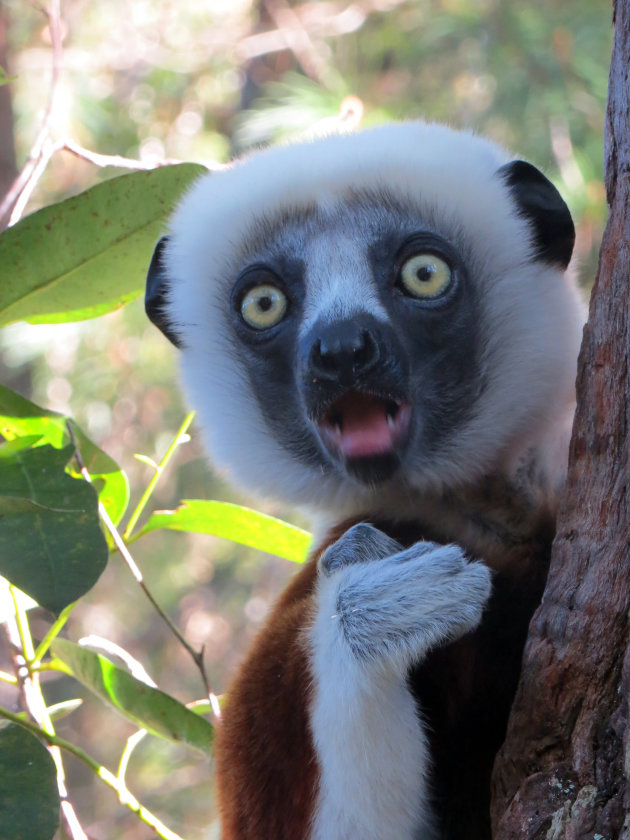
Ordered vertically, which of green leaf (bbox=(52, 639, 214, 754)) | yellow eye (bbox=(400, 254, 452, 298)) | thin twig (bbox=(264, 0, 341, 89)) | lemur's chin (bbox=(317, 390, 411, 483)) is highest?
thin twig (bbox=(264, 0, 341, 89))

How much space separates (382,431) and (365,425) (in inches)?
1.8

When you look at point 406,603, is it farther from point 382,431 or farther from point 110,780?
→ point 110,780

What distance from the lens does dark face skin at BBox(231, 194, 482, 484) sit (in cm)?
224

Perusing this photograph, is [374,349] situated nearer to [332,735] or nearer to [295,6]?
[332,735]

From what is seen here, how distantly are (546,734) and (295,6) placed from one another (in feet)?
32.6

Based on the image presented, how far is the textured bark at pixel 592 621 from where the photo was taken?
1.49 metres

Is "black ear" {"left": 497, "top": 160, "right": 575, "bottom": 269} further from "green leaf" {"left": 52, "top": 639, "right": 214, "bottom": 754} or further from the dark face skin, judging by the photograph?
"green leaf" {"left": 52, "top": 639, "right": 214, "bottom": 754}

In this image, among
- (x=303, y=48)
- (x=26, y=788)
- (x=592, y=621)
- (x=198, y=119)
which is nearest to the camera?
(x=592, y=621)

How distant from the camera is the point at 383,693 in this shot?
1.95 metres

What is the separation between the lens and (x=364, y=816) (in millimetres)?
1964

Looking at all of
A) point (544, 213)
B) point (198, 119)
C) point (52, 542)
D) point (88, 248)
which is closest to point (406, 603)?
point (52, 542)

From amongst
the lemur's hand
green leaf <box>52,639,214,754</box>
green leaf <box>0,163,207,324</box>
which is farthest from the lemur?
green leaf <box>52,639,214,754</box>

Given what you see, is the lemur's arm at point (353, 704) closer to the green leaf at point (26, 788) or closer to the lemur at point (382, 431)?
the lemur at point (382, 431)

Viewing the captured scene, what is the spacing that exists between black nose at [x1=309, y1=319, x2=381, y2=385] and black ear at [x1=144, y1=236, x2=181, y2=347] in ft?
2.19
